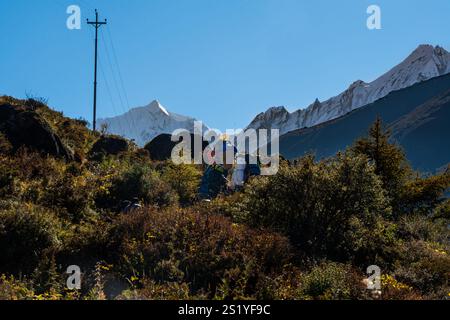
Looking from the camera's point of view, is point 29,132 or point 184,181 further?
point 184,181

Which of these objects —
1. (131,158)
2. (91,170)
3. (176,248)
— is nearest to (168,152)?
(131,158)

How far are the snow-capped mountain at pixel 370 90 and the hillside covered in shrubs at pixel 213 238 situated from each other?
4122 inches

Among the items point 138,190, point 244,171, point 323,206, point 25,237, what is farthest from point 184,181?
point 25,237

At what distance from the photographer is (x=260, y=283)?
6.63m

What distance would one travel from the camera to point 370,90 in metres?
124

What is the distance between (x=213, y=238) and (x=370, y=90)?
12459 cm

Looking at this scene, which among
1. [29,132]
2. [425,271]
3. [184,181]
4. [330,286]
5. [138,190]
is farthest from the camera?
[184,181]

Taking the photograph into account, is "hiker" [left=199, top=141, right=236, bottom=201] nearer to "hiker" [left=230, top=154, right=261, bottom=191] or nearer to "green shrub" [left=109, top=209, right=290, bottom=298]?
"hiker" [left=230, top=154, right=261, bottom=191]

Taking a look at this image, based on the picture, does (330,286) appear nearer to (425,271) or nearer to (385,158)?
(425,271)

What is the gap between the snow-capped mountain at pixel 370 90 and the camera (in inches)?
4394

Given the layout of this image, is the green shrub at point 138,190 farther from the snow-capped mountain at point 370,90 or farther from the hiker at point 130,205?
the snow-capped mountain at point 370,90

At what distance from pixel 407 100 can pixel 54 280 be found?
291 feet

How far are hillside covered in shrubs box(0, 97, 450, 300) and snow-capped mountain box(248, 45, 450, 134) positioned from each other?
105 metres

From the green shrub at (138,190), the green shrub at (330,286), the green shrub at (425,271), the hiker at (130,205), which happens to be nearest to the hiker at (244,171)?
the green shrub at (138,190)
